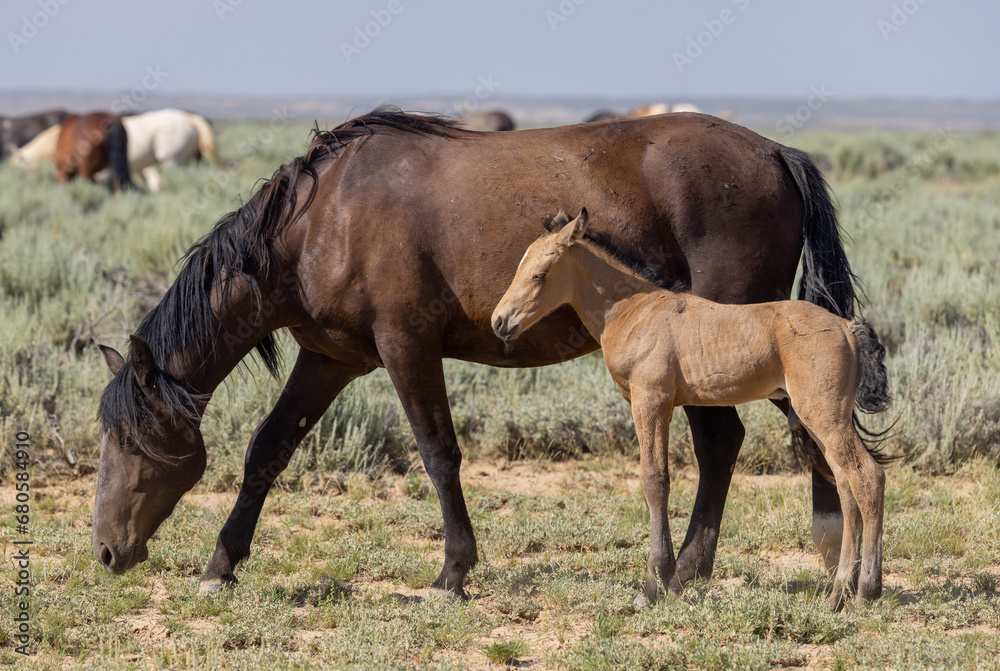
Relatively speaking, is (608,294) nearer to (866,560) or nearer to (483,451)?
(866,560)

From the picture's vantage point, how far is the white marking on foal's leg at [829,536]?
172 inches

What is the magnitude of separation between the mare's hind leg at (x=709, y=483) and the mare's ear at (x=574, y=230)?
45.5 inches

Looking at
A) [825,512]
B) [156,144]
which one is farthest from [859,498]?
[156,144]

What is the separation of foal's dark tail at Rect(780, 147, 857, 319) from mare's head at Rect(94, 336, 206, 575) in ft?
9.53

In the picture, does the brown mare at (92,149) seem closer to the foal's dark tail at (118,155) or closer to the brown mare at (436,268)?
the foal's dark tail at (118,155)

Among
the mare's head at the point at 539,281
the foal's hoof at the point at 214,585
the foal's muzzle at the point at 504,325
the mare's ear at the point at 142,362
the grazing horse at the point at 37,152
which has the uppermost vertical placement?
the grazing horse at the point at 37,152

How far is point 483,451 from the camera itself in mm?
6742

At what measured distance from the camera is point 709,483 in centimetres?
438

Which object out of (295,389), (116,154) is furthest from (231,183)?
(295,389)

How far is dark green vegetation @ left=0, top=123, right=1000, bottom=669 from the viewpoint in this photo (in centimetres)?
380

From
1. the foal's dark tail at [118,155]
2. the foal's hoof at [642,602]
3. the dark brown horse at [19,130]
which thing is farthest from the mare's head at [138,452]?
the dark brown horse at [19,130]

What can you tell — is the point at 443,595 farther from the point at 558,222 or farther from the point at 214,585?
the point at 558,222

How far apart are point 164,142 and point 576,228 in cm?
2045

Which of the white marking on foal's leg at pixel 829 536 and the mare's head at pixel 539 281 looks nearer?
the mare's head at pixel 539 281
